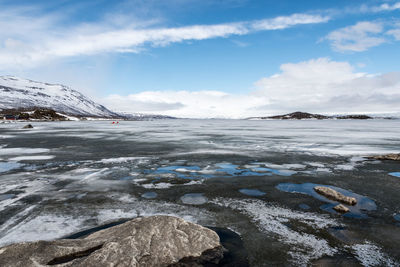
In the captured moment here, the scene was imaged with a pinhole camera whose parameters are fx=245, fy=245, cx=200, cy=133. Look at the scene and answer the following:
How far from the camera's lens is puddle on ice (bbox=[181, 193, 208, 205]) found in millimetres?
7312

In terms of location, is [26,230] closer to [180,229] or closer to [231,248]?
[180,229]

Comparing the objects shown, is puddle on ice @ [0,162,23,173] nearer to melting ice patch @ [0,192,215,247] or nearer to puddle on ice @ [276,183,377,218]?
melting ice patch @ [0,192,215,247]

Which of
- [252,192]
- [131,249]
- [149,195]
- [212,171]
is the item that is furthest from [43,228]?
[212,171]

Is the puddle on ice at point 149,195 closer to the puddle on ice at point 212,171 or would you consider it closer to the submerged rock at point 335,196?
the puddle on ice at point 212,171

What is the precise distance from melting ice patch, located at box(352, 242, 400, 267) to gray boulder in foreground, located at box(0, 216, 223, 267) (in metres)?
2.56

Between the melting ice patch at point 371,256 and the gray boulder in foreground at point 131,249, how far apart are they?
8.39 ft

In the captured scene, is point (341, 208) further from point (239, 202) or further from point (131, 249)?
point (131, 249)

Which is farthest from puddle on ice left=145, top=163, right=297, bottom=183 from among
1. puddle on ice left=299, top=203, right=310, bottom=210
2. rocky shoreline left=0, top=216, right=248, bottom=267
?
rocky shoreline left=0, top=216, right=248, bottom=267

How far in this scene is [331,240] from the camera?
16.6 ft

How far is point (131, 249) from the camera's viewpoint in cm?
421

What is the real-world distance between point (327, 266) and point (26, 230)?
6.15m

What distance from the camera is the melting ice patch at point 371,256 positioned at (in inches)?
170

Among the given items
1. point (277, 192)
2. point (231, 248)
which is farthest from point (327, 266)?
point (277, 192)

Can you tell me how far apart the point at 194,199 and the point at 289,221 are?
2.85 metres
